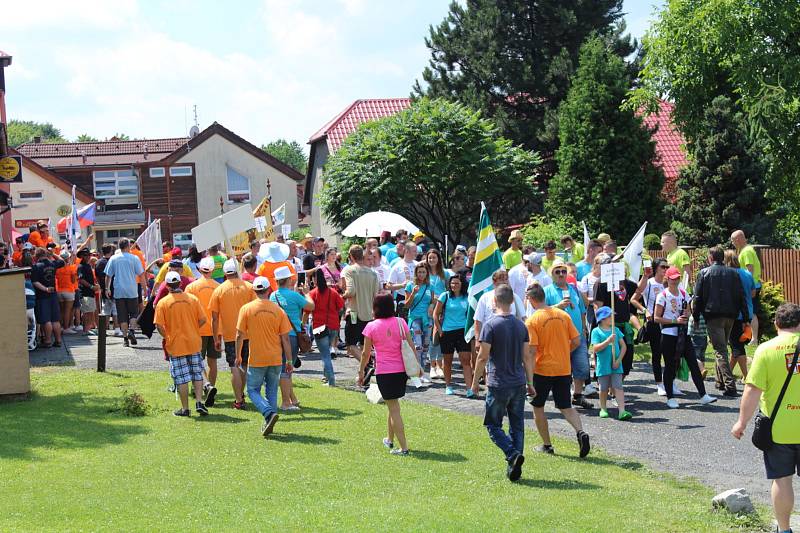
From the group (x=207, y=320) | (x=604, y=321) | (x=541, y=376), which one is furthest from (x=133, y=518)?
(x=604, y=321)

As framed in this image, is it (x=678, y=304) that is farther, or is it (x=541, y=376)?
(x=678, y=304)

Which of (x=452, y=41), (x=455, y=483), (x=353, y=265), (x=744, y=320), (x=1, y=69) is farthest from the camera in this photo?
(x=452, y=41)

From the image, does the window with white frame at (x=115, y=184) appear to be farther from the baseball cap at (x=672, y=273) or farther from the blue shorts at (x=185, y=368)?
the baseball cap at (x=672, y=273)

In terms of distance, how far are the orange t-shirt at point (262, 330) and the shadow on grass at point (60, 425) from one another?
1.57 meters

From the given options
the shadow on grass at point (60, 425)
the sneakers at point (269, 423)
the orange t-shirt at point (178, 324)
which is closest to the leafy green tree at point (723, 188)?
the orange t-shirt at point (178, 324)

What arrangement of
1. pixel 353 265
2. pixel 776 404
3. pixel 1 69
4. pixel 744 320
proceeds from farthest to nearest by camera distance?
1. pixel 1 69
2. pixel 353 265
3. pixel 744 320
4. pixel 776 404

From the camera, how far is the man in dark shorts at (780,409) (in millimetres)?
7164

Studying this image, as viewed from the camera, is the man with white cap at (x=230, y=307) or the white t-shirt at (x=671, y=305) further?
the white t-shirt at (x=671, y=305)

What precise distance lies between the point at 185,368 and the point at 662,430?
586 cm

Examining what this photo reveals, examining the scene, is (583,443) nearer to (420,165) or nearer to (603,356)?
(603,356)

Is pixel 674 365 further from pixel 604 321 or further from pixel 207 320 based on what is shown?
pixel 207 320

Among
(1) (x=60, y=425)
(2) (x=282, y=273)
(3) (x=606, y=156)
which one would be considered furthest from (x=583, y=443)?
(3) (x=606, y=156)

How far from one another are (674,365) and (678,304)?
0.86m

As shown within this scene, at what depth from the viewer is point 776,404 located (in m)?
7.19
